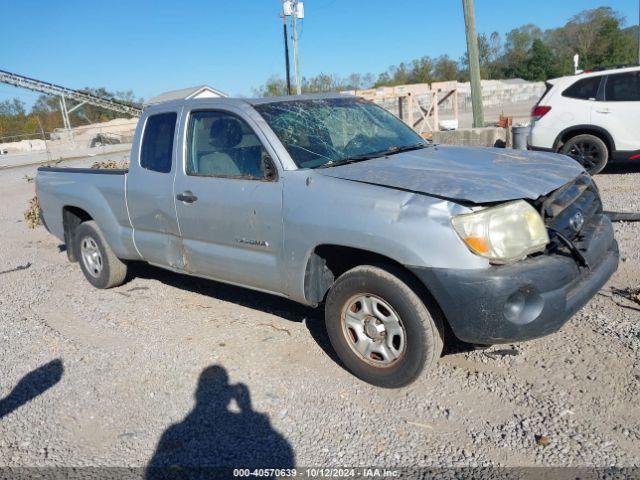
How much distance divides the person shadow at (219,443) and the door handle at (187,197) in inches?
59.5

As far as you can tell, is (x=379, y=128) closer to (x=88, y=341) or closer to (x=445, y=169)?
(x=445, y=169)

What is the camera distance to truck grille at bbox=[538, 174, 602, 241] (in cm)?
321

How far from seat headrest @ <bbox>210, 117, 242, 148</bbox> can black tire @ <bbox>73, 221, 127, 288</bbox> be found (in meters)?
1.97

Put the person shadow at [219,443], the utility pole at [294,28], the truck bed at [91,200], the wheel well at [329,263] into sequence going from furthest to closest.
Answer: the utility pole at [294,28]
the truck bed at [91,200]
the wheel well at [329,263]
the person shadow at [219,443]

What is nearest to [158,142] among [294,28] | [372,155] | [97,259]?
[97,259]

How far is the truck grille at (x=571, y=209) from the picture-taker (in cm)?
321

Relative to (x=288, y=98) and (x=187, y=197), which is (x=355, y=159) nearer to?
(x=288, y=98)

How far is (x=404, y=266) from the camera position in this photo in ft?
10.2

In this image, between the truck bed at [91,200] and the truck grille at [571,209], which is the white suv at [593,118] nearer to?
the truck grille at [571,209]

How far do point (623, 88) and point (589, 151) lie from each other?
108 cm

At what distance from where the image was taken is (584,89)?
9.03 m

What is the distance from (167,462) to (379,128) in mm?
2983

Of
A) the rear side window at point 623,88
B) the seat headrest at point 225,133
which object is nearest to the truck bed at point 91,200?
the seat headrest at point 225,133

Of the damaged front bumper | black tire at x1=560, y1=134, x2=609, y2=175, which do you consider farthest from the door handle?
black tire at x1=560, y1=134, x2=609, y2=175
